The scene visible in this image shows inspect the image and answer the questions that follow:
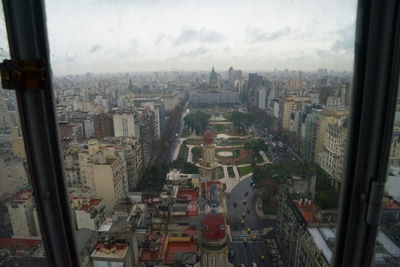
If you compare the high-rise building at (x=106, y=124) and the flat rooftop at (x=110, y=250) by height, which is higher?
the high-rise building at (x=106, y=124)

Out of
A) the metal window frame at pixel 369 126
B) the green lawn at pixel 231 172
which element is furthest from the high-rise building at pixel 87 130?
the green lawn at pixel 231 172

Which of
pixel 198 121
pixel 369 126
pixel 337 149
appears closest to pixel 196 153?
pixel 198 121

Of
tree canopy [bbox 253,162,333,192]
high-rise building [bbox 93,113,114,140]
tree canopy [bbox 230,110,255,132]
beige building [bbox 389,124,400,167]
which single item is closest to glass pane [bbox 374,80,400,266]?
beige building [bbox 389,124,400,167]

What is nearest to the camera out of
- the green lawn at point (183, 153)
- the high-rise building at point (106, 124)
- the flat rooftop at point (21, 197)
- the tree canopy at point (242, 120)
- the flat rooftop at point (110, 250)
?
the flat rooftop at point (21, 197)

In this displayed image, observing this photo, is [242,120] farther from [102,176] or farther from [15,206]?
[15,206]

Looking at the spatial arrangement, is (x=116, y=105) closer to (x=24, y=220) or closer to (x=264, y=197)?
(x=264, y=197)

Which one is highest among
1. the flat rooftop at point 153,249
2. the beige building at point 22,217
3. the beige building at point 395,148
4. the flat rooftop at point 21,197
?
the beige building at point 395,148

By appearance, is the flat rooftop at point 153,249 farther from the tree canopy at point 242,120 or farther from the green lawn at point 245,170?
the tree canopy at point 242,120
